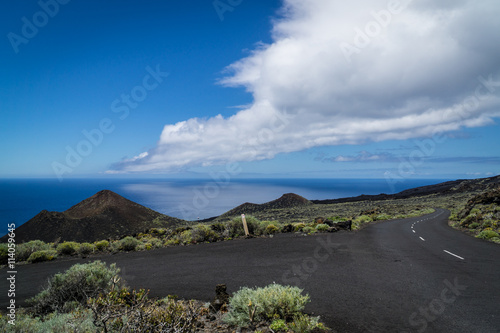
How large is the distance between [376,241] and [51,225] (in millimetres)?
24460

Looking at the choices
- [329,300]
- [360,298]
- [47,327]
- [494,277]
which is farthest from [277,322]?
[494,277]

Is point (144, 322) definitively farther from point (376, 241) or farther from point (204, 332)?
point (376, 241)

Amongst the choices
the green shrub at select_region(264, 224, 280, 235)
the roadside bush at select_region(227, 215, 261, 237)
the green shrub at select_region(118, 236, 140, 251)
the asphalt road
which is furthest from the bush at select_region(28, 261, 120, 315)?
the green shrub at select_region(264, 224, 280, 235)

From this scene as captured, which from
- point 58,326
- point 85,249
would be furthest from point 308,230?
point 58,326

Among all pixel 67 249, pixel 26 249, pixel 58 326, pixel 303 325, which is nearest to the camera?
pixel 58 326

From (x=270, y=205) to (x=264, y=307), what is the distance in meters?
57.0

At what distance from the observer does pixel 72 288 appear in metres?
6.09

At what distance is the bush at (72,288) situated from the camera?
5.80 meters

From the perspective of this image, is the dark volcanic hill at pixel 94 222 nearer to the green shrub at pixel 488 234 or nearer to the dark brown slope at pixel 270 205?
the green shrub at pixel 488 234

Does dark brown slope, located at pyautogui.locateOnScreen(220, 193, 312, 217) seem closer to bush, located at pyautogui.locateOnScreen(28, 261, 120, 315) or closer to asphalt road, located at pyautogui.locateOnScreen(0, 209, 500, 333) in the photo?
asphalt road, located at pyautogui.locateOnScreen(0, 209, 500, 333)

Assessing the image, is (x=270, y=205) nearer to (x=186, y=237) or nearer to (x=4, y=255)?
(x=186, y=237)

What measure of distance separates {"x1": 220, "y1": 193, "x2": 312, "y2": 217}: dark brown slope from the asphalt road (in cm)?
4071

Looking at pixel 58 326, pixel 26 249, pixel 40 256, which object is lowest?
pixel 40 256

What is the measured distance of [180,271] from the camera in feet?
28.5
